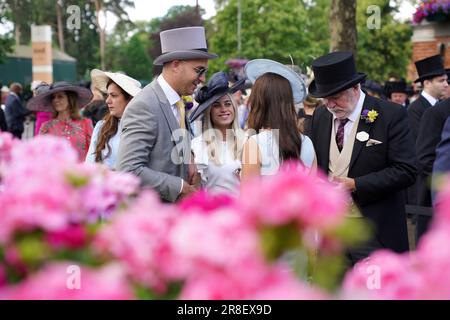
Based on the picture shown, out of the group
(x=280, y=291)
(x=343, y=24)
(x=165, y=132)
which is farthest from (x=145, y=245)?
(x=343, y=24)

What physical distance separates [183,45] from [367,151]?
136 cm

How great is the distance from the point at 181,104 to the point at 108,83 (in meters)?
1.92

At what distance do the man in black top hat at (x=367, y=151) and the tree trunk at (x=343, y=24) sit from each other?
22.2 ft

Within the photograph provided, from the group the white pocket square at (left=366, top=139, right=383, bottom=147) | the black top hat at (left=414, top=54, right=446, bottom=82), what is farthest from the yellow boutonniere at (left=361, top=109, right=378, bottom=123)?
the black top hat at (left=414, top=54, right=446, bottom=82)

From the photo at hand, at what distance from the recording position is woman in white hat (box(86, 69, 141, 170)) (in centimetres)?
646

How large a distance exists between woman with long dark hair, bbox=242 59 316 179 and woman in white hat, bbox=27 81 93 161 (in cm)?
332

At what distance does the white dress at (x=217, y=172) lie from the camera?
5.29 metres

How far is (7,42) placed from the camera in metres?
42.4

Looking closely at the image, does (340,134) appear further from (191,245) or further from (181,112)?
(191,245)

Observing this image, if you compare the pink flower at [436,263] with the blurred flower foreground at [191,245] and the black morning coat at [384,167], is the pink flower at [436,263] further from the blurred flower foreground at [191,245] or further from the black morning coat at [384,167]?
the black morning coat at [384,167]

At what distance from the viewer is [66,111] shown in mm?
8172

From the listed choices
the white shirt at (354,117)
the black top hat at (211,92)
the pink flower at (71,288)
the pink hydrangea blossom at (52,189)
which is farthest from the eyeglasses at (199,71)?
the pink flower at (71,288)
